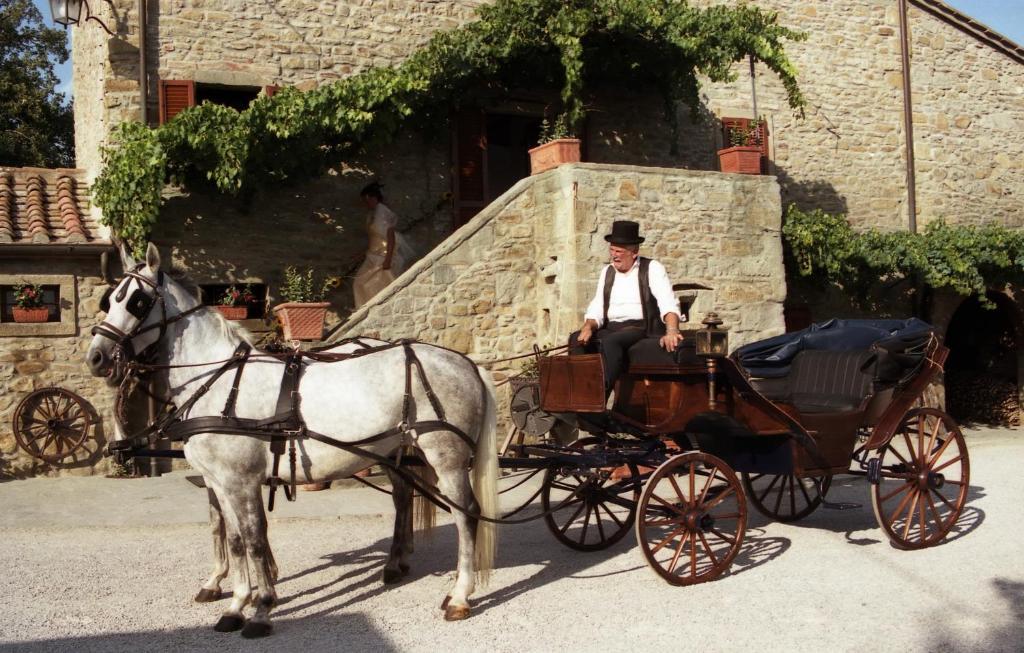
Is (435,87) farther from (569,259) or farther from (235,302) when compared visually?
(235,302)

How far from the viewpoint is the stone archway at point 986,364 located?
1725cm

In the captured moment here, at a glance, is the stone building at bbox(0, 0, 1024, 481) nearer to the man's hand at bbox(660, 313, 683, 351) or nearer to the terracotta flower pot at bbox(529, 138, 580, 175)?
the terracotta flower pot at bbox(529, 138, 580, 175)

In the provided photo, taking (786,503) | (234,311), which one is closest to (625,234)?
(786,503)

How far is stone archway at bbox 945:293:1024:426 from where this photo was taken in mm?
17250

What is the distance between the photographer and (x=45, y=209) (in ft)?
40.3

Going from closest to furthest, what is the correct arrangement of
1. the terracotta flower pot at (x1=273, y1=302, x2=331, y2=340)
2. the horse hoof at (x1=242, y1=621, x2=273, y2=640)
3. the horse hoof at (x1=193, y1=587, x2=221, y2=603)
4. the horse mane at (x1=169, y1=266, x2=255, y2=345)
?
the horse hoof at (x1=242, y1=621, x2=273, y2=640), the horse mane at (x1=169, y1=266, x2=255, y2=345), the horse hoof at (x1=193, y1=587, x2=221, y2=603), the terracotta flower pot at (x1=273, y1=302, x2=331, y2=340)

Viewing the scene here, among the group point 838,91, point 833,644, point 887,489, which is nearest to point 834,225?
point 838,91

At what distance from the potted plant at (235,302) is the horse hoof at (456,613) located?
7.24 m

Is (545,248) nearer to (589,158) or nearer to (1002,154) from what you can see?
(589,158)

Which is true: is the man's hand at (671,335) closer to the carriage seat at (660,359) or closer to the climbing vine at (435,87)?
the carriage seat at (660,359)

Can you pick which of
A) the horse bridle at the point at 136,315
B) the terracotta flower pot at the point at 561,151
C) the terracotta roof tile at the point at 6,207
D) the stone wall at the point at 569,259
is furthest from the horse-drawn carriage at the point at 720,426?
the terracotta roof tile at the point at 6,207

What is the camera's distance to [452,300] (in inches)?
442

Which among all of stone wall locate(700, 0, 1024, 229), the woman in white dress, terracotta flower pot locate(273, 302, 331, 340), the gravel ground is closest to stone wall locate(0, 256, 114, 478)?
terracotta flower pot locate(273, 302, 331, 340)

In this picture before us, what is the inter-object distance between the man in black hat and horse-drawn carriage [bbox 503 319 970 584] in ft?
0.60
